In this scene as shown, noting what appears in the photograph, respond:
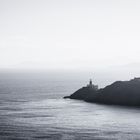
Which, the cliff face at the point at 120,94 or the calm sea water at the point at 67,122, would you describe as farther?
the cliff face at the point at 120,94

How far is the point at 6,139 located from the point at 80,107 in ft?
169

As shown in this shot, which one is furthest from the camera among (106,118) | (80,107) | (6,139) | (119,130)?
(80,107)

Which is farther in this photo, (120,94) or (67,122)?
(120,94)

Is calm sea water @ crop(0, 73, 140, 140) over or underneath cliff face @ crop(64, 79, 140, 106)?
underneath

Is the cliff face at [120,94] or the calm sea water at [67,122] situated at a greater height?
the cliff face at [120,94]

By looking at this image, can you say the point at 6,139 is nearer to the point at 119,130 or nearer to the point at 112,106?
the point at 119,130

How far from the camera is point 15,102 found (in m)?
133

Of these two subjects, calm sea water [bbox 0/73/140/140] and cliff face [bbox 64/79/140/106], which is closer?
calm sea water [bbox 0/73/140/140]

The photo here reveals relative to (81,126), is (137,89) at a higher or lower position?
higher

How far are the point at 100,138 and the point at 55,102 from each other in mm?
62549

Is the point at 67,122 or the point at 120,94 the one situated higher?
the point at 120,94

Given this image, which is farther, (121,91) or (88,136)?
(121,91)

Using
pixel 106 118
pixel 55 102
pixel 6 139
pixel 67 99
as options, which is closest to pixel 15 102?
pixel 55 102

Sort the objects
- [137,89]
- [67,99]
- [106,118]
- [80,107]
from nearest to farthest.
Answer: [106,118]
[80,107]
[137,89]
[67,99]
